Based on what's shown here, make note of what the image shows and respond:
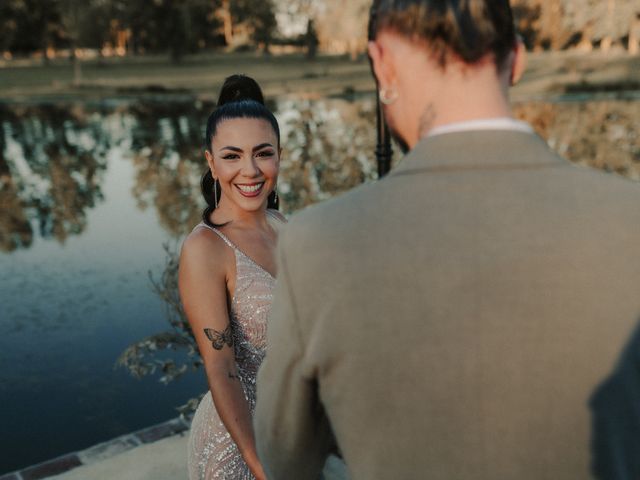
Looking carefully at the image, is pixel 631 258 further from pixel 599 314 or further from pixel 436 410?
pixel 436 410

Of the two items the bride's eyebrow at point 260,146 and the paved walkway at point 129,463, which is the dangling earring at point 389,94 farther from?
the paved walkway at point 129,463

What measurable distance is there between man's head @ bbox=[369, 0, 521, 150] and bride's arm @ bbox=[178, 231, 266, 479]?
1149 millimetres

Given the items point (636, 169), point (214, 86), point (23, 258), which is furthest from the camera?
point (214, 86)

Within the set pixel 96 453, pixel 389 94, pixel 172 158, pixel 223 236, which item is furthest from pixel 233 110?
pixel 172 158

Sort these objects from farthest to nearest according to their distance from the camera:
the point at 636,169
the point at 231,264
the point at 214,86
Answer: the point at 214,86 → the point at 636,169 → the point at 231,264

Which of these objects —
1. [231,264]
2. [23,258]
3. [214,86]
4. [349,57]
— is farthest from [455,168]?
[349,57]

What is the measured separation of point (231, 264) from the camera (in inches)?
85.2

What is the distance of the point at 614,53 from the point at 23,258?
157ft

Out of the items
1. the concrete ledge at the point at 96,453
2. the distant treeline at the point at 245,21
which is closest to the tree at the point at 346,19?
the distant treeline at the point at 245,21

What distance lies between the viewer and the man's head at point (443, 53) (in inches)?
39.7

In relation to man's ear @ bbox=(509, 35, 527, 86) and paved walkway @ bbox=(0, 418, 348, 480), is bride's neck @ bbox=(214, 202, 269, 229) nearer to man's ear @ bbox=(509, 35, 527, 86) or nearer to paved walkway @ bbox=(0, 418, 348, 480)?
man's ear @ bbox=(509, 35, 527, 86)

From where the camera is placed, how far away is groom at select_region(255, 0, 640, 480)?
959mm

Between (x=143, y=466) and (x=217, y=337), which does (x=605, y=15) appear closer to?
(x=143, y=466)

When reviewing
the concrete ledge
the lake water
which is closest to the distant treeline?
the lake water
